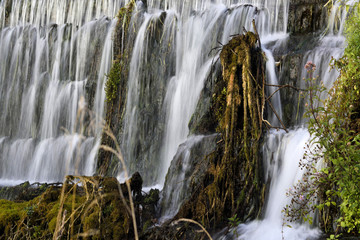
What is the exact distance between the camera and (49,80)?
1270cm

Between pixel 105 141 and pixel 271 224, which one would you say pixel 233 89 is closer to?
A: pixel 271 224

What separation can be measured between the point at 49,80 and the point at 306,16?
306 inches

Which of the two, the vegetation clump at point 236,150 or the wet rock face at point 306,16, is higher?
the wet rock face at point 306,16

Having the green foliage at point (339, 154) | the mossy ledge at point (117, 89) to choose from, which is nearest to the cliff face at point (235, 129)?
the green foliage at point (339, 154)

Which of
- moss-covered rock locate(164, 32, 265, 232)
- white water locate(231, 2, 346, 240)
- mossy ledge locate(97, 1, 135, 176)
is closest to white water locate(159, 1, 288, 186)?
mossy ledge locate(97, 1, 135, 176)

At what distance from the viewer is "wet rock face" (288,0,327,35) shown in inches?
303

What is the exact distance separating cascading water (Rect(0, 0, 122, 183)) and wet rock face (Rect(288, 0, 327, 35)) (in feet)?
15.4

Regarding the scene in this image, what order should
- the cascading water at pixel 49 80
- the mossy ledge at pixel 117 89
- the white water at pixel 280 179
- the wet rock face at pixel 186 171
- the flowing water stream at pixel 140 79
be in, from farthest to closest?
the cascading water at pixel 49 80
the mossy ledge at pixel 117 89
the flowing water stream at pixel 140 79
the wet rock face at pixel 186 171
the white water at pixel 280 179

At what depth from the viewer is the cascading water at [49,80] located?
36.1 feet

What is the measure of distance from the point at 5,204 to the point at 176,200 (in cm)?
232

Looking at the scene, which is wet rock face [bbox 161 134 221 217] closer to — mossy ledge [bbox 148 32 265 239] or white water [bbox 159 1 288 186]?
mossy ledge [bbox 148 32 265 239]

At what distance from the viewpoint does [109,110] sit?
10.1 metres

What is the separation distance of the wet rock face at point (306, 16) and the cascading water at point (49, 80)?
470 cm

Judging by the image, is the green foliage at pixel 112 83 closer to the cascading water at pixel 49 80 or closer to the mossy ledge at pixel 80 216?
the cascading water at pixel 49 80
